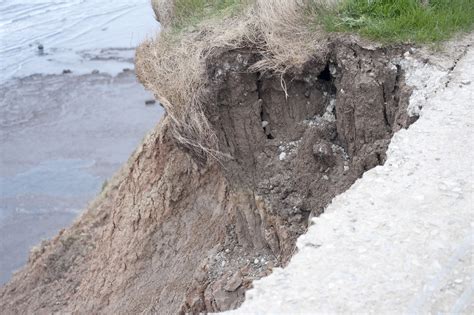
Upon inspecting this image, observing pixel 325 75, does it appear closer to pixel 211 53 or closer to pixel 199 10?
pixel 211 53

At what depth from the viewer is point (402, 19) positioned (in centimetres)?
746

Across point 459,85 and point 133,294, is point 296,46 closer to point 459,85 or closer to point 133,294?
point 459,85

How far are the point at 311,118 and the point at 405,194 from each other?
2915 millimetres

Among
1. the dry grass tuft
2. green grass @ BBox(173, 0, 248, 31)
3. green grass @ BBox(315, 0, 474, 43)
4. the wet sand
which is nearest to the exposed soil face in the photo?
the dry grass tuft

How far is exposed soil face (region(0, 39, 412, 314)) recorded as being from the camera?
7.02 metres

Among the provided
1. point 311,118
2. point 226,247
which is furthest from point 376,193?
point 226,247

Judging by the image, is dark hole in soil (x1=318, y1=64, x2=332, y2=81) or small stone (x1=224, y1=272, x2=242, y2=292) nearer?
small stone (x1=224, y1=272, x2=242, y2=292)

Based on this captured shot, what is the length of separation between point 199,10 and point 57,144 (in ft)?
54.2

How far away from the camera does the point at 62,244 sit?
44.8ft

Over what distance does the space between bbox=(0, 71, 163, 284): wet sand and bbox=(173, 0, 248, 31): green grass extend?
12.0 meters

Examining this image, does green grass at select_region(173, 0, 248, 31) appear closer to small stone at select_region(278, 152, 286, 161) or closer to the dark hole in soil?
the dark hole in soil

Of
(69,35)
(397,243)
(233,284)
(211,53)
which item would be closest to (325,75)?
(211,53)

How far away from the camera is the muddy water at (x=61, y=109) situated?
834 inches

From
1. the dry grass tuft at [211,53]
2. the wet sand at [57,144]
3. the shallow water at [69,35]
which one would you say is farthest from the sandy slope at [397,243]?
the shallow water at [69,35]
